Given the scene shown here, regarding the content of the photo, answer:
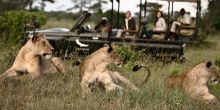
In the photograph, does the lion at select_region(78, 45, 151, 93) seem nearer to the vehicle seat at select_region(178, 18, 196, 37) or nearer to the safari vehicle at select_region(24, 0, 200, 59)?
the safari vehicle at select_region(24, 0, 200, 59)

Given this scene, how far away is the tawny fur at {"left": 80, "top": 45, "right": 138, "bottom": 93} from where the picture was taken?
6.85m

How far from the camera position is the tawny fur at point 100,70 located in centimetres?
685

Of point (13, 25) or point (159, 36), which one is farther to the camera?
point (13, 25)

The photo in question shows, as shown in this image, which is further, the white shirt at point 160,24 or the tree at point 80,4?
the tree at point 80,4

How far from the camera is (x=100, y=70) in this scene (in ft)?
22.7

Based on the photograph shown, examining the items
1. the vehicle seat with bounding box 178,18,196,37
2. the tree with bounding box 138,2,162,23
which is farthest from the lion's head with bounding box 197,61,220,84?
the tree with bounding box 138,2,162,23

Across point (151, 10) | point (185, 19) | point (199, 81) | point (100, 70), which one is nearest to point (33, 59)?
point (100, 70)

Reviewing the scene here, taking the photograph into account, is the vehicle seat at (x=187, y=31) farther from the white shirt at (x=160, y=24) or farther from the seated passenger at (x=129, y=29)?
the seated passenger at (x=129, y=29)

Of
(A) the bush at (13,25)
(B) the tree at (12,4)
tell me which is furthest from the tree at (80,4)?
(A) the bush at (13,25)

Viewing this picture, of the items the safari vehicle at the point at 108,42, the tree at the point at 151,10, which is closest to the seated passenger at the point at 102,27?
the safari vehicle at the point at 108,42

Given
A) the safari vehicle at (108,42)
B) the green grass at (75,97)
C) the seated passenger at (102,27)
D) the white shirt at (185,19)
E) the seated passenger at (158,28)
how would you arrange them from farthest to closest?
the white shirt at (185,19), the seated passenger at (102,27), the seated passenger at (158,28), the safari vehicle at (108,42), the green grass at (75,97)

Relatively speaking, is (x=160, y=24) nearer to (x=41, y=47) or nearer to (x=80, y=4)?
(x=41, y=47)

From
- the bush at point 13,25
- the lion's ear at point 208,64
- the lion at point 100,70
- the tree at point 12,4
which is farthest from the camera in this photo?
the tree at point 12,4

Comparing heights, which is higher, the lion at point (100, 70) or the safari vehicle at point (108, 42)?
the lion at point (100, 70)
